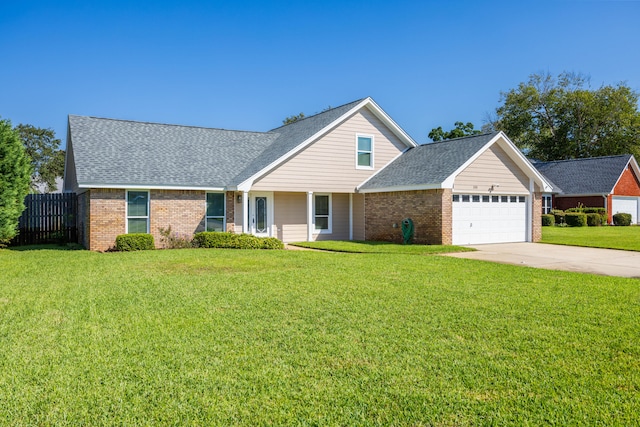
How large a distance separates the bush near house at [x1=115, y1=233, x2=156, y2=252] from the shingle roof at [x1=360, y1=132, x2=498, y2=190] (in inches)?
375

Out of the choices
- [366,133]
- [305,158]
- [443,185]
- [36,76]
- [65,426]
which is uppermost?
[36,76]

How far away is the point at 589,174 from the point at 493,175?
26751 mm

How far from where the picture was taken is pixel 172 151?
67.1 feet

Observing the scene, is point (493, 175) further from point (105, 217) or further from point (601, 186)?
point (601, 186)

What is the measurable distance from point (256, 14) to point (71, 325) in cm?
1694

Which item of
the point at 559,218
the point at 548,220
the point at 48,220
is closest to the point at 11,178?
the point at 48,220

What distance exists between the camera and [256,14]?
64.9 ft

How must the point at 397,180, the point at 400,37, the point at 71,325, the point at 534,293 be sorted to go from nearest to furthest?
the point at 71,325 → the point at 534,293 → the point at 397,180 → the point at 400,37

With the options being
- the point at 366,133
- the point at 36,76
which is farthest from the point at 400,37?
the point at 36,76

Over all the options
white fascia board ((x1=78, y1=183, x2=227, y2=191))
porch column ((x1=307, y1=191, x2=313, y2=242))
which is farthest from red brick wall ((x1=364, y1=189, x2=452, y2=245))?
white fascia board ((x1=78, y1=183, x2=227, y2=191))

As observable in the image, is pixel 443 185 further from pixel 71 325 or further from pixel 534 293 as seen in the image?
pixel 71 325

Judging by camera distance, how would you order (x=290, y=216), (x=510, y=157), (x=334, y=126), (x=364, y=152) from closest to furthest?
(x=510, y=157) → (x=334, y=126) → (x=290, y=216) → (x=364, y=152)

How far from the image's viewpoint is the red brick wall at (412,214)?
17.5 meters

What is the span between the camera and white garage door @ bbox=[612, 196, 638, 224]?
127 ft
